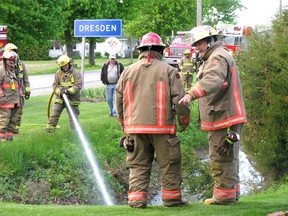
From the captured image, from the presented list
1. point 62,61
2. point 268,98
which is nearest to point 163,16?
point 62,61

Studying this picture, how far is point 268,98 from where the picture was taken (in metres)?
12.8

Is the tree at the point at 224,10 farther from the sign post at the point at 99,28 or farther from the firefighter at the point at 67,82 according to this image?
the firefighter at the point at 67,82

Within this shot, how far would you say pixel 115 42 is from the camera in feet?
80.5

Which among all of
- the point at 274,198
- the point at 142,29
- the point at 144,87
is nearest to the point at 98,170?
the point at 274,198

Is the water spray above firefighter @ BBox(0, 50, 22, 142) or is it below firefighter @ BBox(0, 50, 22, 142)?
below

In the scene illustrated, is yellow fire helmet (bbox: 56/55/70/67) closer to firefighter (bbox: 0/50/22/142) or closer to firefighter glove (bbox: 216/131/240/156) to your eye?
firefighter (bbox: 0/50/22/142)

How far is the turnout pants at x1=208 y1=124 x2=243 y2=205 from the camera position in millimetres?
7918

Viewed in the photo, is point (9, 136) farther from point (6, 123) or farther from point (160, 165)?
point (160, 165)

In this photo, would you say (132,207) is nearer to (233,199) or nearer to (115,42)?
(233,199)

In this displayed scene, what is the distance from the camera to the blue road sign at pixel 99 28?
2059 cm

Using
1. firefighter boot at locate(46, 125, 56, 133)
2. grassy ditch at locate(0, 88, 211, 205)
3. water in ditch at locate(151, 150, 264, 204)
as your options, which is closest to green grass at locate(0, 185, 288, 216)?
grassy ditch at locate(0, 88, 211, 205)

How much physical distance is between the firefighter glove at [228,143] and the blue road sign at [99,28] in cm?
1298

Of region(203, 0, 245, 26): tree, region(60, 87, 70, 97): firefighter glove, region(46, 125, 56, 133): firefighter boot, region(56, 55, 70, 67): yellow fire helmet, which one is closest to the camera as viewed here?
region(56, 55, 70, 67): yellow fire helmet

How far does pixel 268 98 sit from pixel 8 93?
17.3 feet
